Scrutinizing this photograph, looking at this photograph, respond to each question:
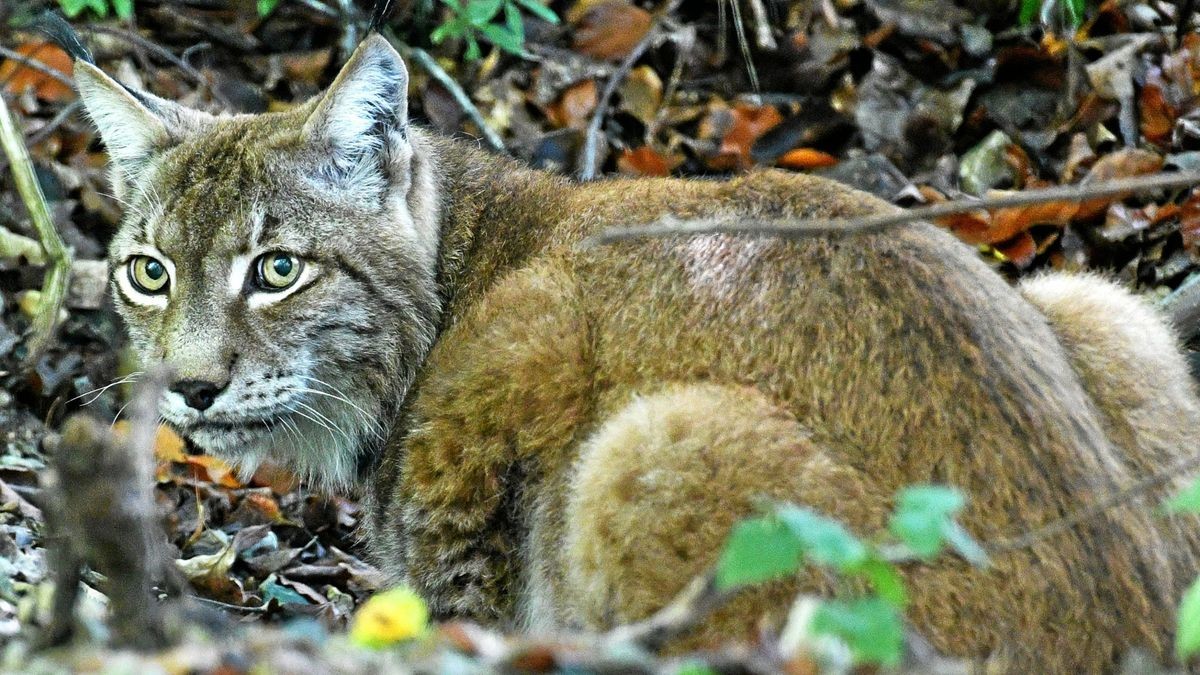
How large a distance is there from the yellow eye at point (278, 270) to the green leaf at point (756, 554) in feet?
8.03

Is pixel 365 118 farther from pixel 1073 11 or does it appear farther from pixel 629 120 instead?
pixel 1073 11

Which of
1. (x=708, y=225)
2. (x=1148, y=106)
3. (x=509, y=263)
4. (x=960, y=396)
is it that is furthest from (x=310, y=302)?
(x=1148, y=106)

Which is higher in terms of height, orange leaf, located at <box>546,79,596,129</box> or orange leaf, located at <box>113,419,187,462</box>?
orange leaf, located at <box>546,79,596,129</box>

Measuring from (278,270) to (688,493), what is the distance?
1.74 m

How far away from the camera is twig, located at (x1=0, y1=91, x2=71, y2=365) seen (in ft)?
18.1

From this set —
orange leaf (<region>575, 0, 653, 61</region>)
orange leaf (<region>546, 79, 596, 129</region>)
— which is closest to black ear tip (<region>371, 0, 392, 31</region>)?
orange leaf (<region>546, 79, 596, 129</region>)

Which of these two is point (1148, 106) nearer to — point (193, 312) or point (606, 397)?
point (606, 397)

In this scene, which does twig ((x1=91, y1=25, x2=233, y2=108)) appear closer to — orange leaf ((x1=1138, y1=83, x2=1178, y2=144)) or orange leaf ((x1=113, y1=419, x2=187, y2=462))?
orange leaf ((x1=113, y1=419, x2=187, y2=462))

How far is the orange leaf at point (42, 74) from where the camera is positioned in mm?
7531

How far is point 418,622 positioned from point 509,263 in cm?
188

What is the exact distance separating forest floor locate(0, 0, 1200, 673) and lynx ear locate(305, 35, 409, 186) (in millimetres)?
854

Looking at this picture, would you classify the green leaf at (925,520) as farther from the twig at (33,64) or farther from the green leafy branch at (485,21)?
the twig at (33,64)

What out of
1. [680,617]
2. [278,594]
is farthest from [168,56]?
[680,617]

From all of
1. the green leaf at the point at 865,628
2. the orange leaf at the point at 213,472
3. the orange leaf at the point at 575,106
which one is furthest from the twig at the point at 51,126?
the green leaf at the point at 865,628
